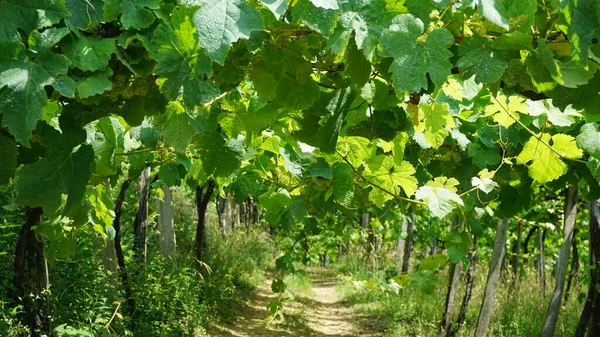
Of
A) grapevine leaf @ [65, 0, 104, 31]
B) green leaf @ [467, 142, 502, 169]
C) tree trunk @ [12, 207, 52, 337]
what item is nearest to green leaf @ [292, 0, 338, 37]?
grapevine leaf @ [65, 0, 104, 31]

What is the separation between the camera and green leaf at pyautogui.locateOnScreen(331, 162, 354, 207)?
2.48m

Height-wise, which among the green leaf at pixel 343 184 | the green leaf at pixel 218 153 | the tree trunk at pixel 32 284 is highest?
the green leaf at pixel 218 153

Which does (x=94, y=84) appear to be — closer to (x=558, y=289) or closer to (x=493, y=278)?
(x=558, y=289)

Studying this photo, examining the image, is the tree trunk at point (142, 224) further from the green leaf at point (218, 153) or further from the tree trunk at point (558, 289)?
the green leaf at point (218, 153)

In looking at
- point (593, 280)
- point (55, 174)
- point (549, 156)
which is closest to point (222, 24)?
point (55, 174)

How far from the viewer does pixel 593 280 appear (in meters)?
4.57

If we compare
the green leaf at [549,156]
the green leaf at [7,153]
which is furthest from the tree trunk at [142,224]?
the green leaf at [7,153]

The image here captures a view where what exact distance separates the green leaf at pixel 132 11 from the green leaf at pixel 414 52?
1.42 feet

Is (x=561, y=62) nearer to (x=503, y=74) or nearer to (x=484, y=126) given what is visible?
(x=503, y=74)

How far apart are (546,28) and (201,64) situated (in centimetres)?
71

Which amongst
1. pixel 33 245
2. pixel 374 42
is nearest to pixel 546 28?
pixel 374 42

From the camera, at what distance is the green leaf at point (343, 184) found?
2.48 metres

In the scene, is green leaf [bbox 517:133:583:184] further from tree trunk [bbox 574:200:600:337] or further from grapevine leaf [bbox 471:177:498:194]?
tree trunk [bbox 574:200:600:337]

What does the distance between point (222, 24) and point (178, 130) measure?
792 millimetres
